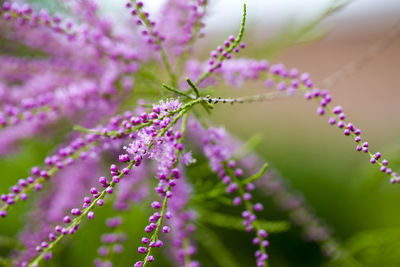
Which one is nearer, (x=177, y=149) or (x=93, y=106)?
(x=177, y=149)

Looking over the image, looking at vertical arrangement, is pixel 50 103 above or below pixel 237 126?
above

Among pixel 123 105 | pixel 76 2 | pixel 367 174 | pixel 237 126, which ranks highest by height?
pixel 76 2

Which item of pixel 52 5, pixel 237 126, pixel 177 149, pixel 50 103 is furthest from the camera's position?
pixel 237 126

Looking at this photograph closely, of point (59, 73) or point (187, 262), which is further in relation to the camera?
point (59, 73)

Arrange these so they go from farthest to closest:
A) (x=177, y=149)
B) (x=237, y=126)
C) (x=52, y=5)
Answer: (x=237, y=126)
(x=52, y=5)
(x=177, y=149)

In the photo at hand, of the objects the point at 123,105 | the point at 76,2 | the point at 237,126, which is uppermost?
the point at 76,2

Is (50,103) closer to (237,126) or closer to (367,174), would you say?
(367,174)

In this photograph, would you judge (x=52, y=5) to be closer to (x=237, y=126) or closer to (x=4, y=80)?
(x=4, y=80)

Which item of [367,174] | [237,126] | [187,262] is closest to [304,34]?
[367,174]

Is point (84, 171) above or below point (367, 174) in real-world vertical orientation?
above
